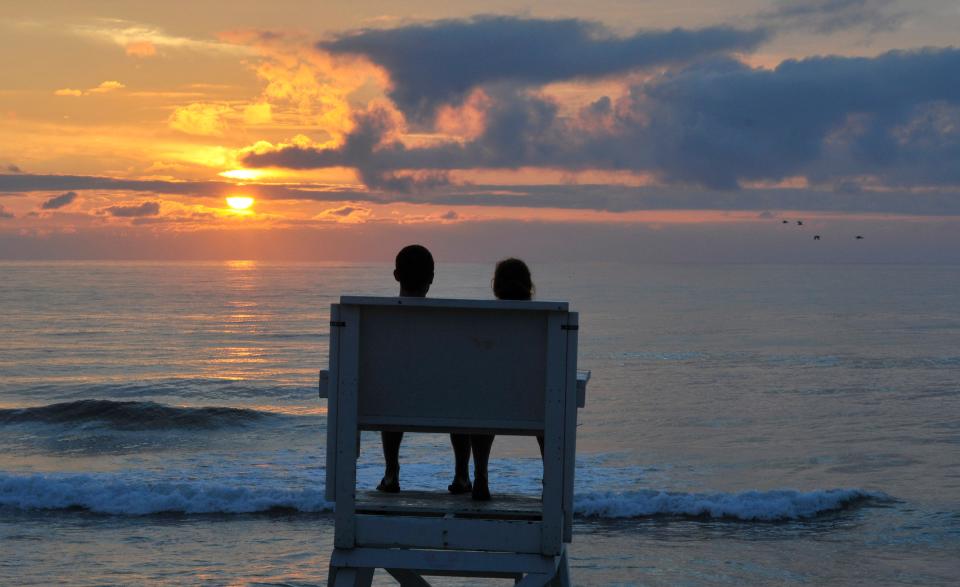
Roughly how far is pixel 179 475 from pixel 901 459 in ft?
36.8

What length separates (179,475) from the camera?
15484 millimetres

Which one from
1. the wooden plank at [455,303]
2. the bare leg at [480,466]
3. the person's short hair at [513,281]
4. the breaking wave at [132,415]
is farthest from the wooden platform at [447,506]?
the breaking wave at [132,415]

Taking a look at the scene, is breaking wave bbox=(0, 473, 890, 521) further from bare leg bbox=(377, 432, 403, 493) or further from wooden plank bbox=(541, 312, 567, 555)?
wooden plank bbox=(541, 312, 567, 555)

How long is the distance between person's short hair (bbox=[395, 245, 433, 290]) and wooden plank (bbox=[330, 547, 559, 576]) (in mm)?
1434

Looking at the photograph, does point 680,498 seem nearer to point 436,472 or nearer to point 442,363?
point 436,472

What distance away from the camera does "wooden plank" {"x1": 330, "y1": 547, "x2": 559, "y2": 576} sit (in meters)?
4.65

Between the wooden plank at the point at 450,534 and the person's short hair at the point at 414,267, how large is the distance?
134 cm

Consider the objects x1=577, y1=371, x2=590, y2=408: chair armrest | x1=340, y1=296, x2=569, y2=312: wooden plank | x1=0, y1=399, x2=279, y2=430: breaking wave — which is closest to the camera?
x1=340, y1=296, x2=569, y2=312: wooden plank

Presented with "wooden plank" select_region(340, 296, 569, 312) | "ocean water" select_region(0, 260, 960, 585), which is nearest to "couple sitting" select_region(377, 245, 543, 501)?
"wooden plank" select_region(340, 296, 569, 312)

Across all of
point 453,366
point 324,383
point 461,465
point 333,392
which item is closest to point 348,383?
point 333,392

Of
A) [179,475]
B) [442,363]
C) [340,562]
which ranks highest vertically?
[442,363]

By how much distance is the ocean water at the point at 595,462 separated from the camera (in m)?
10.5

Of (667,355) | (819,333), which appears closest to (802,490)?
(667,355)

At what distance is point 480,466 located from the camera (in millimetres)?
5293
